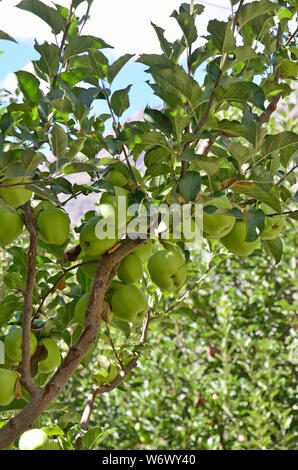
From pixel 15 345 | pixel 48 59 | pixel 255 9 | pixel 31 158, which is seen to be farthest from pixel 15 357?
pixel 255 9

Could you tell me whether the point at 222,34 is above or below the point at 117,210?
above

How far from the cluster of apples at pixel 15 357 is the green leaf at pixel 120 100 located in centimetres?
35

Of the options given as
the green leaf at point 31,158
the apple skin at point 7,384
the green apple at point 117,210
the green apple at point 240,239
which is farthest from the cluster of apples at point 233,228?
the apple skin at point 7,384

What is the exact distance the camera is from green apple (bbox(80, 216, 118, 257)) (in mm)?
667

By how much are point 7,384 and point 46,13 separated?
1.71 ft

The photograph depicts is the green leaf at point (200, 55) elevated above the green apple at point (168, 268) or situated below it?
above

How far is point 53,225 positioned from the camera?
0.70m

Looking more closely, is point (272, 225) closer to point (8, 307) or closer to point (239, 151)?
point (239, 151)

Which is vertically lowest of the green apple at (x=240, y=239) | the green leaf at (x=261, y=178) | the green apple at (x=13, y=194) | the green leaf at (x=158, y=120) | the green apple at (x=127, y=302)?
the green apple at (x=127, y=302)

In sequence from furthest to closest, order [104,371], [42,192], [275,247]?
1. [104,371]
2. [275,247]
3. [42,192]

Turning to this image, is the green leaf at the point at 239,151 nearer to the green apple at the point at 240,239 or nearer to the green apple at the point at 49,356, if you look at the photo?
the green apple at the point at 240,239

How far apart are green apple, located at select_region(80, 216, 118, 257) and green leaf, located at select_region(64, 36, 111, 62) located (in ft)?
0.82

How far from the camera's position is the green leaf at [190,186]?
61 cm

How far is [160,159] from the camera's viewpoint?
70 centimetres
